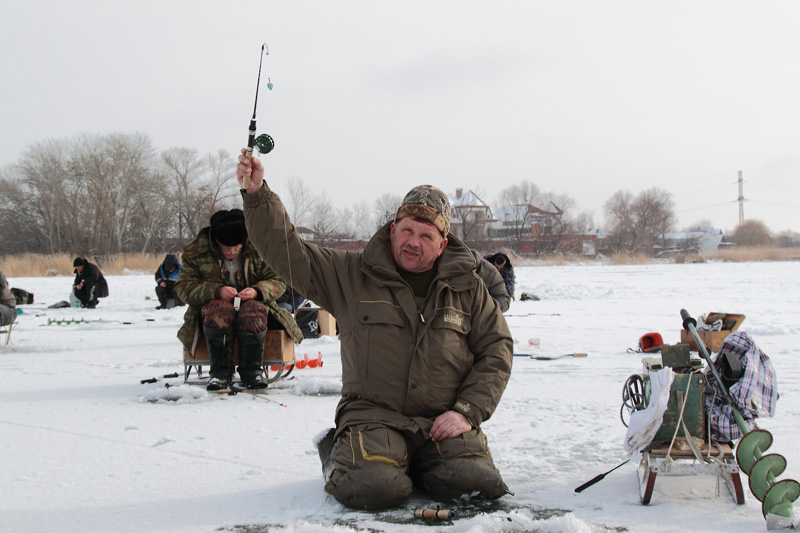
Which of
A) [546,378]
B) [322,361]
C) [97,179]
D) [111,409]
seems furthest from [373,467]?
[97,179]

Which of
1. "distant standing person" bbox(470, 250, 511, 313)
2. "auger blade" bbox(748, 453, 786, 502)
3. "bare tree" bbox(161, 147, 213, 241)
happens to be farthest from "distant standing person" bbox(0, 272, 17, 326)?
"bare tree" bbox(161, 147, 213, 241)

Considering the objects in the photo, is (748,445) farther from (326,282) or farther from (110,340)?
(110,340)

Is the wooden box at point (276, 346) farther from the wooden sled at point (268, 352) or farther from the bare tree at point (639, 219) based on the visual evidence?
the bare tree at point (639, 219)

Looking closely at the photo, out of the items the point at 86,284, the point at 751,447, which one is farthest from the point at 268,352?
the point at 86,284

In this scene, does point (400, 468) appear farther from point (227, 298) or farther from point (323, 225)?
point (323, 225)

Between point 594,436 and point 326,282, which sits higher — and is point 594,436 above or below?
below

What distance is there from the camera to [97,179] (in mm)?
43969

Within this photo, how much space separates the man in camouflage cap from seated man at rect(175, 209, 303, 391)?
224 centimetres

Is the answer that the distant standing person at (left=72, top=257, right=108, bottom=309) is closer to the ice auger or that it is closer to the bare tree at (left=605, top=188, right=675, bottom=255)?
the ice auger

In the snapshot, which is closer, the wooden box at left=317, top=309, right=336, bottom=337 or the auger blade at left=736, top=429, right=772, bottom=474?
the auger blade at left=736, top=429, right=772, bottom=474

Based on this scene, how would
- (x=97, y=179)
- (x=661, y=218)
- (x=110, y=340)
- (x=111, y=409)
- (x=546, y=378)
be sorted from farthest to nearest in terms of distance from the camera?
(x=661, y=218)
(x=97, y=179)
(x=110, y=340)
(x=546, y=378)
(x=111, y=409)

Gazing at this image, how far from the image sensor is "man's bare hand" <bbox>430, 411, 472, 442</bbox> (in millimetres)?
2895

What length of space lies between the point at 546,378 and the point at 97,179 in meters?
44.2

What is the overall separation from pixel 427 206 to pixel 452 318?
0.54 metres
